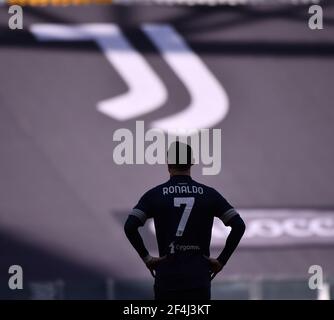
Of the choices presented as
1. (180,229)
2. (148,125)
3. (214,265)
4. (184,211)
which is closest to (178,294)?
(214,265)

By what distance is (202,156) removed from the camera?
50.1ft

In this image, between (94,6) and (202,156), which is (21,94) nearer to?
(94,6)

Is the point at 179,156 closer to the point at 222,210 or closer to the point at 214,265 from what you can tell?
the point at 222,210

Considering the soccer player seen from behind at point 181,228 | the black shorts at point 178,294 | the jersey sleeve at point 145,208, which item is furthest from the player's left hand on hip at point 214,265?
the jersey sleeve at point 145,208

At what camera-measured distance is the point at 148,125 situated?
1540 cm

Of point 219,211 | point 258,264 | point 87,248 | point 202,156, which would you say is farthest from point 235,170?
point 219,211

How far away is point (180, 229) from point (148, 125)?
8.39m

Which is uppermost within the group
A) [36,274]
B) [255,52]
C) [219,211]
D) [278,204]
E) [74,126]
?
[255,52]

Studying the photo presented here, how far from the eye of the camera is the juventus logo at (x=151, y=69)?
15633 millimetres

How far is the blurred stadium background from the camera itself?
15180 millimetres

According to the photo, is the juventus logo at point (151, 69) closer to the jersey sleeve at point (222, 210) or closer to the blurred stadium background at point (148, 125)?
the blurred stadium background at point (148, 125)

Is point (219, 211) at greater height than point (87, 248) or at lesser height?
lesser

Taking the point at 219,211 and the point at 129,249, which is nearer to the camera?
the point at 219,211

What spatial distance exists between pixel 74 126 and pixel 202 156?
2141mm
